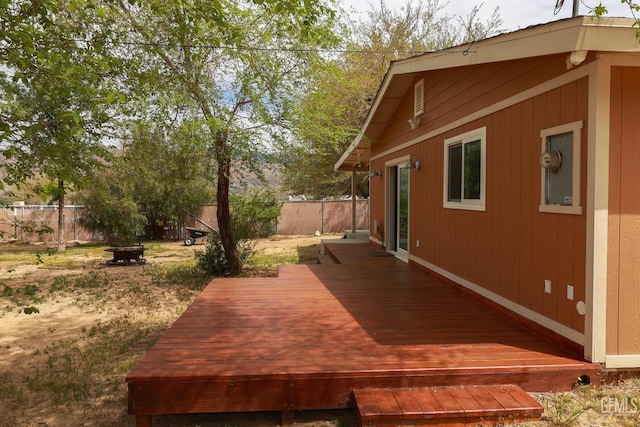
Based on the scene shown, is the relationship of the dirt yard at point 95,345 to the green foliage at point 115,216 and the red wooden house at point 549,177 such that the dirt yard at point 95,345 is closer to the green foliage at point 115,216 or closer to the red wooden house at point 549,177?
the red wooden house at point 549,177

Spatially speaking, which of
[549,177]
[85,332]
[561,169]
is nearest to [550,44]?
[561,169]

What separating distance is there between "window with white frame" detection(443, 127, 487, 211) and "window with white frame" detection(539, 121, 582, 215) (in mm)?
1177

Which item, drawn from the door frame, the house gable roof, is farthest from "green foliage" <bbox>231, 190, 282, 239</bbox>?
the house gable roof

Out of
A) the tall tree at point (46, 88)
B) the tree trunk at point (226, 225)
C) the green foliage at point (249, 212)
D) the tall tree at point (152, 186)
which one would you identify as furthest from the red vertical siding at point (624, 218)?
the green foliage at point (249, 212)

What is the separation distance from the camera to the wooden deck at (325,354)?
9.44ft

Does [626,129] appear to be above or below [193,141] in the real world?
below

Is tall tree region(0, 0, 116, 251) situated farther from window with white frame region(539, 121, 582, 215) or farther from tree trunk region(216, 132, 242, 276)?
tree trunk region(216, 132, 242, 276)

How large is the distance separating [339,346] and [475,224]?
2461 mm

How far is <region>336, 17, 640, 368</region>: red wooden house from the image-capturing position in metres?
3.07

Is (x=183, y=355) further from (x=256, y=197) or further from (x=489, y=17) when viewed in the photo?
(x=489, y=17)

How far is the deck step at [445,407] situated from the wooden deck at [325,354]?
0.11 m

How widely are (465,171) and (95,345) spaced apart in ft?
16.2

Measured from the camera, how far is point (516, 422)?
2713mm

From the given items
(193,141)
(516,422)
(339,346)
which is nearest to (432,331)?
(339,346)
